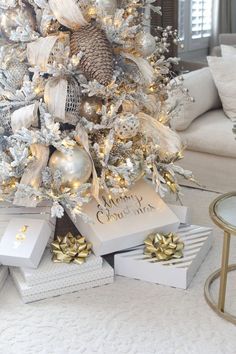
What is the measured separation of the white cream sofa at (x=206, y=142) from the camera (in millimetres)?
2135

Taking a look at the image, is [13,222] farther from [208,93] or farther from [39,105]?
[208,93]

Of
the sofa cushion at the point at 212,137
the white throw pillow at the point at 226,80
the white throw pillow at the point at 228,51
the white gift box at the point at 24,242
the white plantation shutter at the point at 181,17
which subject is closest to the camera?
the white gift box at the point at 24,242

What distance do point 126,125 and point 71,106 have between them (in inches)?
6.6

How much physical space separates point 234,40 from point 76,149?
2043mm

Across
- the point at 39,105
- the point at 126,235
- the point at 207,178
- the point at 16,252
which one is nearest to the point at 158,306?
the point at 126,235

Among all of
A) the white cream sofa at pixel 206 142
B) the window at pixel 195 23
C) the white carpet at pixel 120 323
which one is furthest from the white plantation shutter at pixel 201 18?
the white carpet at pixel 120 323

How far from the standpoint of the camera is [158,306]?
1264 mm

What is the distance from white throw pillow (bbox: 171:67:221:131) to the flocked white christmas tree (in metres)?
0.72

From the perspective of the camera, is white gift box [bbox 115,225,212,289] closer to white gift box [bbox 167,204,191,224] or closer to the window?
white gift box [bbox 167,204,191,224]

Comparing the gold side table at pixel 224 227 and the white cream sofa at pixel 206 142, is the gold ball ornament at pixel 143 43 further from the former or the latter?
the white cream sofa at pixel 206 142

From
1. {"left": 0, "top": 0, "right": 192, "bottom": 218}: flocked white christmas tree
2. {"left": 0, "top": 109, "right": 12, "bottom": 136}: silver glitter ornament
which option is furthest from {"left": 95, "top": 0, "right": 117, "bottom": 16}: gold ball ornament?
{"left": 0, "top": 109, "right": 12, "bottom": 136}: silver glitter ornament

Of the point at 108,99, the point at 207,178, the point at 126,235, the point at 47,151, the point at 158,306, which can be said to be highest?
the point at 108,99

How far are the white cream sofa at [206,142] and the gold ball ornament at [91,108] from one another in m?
0.77

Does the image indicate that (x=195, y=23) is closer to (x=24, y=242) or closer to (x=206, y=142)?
(x=206, y=142)
